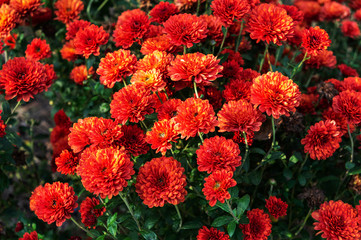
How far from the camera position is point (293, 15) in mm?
1968

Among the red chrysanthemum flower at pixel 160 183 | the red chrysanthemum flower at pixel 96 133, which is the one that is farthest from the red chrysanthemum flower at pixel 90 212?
the red chrysanthemum flower at pixel 160 183

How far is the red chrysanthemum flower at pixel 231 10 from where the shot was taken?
1701mm

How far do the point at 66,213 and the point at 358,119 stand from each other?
1552mm

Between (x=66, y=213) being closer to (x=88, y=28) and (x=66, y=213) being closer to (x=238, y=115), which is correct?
(x=238, y=115)

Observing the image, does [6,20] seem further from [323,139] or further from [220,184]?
[323,139]

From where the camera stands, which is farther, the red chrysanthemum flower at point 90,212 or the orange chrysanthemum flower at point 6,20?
the orange chrysanthemum flower at point 6,20

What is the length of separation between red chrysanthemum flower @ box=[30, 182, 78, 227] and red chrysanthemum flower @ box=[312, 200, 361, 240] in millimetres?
1232

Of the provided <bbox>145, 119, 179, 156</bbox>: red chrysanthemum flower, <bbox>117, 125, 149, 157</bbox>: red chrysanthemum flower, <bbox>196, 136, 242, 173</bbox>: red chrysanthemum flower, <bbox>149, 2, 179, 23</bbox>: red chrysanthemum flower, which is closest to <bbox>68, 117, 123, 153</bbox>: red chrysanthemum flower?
<bbox>117, 125, 149, 157</bbox>: red chrysanthemum flower

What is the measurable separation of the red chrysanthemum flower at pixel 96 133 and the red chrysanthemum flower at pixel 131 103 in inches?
2.3

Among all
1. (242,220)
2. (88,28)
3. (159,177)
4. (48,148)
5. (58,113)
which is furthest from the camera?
(48,148)

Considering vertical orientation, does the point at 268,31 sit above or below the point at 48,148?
above

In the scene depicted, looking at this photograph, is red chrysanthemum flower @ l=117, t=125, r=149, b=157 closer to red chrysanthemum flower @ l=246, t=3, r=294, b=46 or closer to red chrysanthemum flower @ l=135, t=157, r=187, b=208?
red chrysanthemum flower @ l=135, t=157, r=187, b=208

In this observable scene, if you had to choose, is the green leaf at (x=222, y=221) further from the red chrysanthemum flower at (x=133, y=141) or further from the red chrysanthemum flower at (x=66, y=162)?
the red chrysanthemum flower at (x=66, y=162)

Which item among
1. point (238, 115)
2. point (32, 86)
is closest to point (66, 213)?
point (32, 86)
